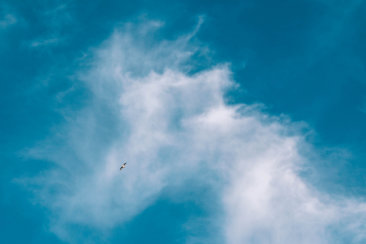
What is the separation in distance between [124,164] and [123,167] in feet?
5.86

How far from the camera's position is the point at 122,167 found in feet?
389

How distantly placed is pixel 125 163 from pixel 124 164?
0.75 metres

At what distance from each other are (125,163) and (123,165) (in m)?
1.53

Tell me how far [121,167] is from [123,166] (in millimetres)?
1206

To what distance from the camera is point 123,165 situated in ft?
391

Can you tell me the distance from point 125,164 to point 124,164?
527 mm

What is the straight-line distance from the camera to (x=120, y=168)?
390ft

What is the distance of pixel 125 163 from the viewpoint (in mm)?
119938

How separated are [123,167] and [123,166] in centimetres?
53

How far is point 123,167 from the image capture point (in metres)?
118

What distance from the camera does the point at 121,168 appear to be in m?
119

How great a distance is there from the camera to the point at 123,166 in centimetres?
11862

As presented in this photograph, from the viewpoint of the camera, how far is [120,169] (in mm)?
118625

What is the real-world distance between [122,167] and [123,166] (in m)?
0.72
